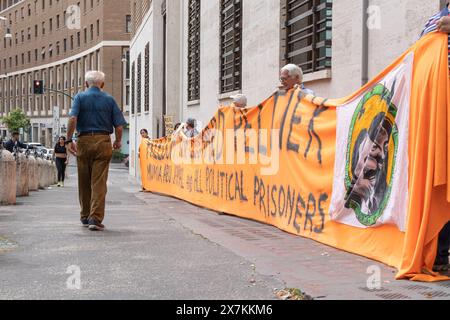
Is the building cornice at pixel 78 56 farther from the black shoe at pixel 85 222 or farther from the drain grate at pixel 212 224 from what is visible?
the black shoe at pixel 85 222

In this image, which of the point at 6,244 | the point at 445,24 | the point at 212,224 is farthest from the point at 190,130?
the point at 445,24

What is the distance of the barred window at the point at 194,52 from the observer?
2227 centimetres

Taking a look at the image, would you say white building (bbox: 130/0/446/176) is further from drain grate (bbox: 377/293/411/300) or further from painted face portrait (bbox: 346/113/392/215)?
drain grate (bbox: 377/293/411/300)

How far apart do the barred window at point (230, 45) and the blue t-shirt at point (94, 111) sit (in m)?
8.64

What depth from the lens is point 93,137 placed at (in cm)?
775

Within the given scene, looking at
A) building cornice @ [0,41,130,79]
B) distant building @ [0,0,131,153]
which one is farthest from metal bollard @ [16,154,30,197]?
building cornice @ [0,41,130,79]

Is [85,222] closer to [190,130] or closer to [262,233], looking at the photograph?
[262,233]

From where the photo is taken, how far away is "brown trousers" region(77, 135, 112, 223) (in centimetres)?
764

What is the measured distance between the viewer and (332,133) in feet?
21.1

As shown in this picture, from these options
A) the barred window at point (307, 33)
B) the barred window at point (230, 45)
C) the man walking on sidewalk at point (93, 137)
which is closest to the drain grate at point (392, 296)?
the man walking on sidewalk at point (93, 137)

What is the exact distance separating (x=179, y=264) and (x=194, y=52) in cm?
1823
